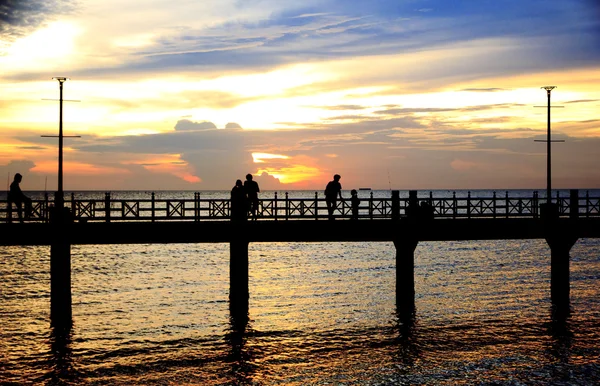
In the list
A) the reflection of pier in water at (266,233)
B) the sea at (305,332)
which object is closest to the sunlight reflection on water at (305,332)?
the sea at (305,332)

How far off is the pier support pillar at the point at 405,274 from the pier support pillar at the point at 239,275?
6.71 metres

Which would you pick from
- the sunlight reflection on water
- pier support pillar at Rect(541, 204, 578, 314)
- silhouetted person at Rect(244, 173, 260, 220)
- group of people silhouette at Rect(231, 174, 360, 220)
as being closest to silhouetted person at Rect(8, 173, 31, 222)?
the sunlight reflection on water

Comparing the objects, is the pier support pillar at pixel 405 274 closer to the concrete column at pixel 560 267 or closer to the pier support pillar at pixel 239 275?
the concrete column at pixel 560 267

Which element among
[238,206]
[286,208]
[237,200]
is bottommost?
[286,208]

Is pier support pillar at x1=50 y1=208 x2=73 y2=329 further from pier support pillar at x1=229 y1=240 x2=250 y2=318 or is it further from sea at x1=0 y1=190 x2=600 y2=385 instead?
pier support pillar at x1=229 y1=240 x2=250 y2=318

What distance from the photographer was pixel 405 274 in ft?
88.7

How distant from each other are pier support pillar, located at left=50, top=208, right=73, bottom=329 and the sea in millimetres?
661

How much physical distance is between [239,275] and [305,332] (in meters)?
4.02

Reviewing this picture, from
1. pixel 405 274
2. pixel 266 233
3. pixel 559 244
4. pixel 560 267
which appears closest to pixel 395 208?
pixel 405 274

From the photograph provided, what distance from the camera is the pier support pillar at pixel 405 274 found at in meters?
26.8

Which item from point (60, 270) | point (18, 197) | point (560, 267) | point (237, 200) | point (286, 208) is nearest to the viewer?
point (60, 270)

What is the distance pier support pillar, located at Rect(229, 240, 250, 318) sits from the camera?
84.4 feet

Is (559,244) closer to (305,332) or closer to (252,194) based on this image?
(305,332)

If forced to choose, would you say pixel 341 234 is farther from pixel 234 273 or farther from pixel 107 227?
pixel 107 227
